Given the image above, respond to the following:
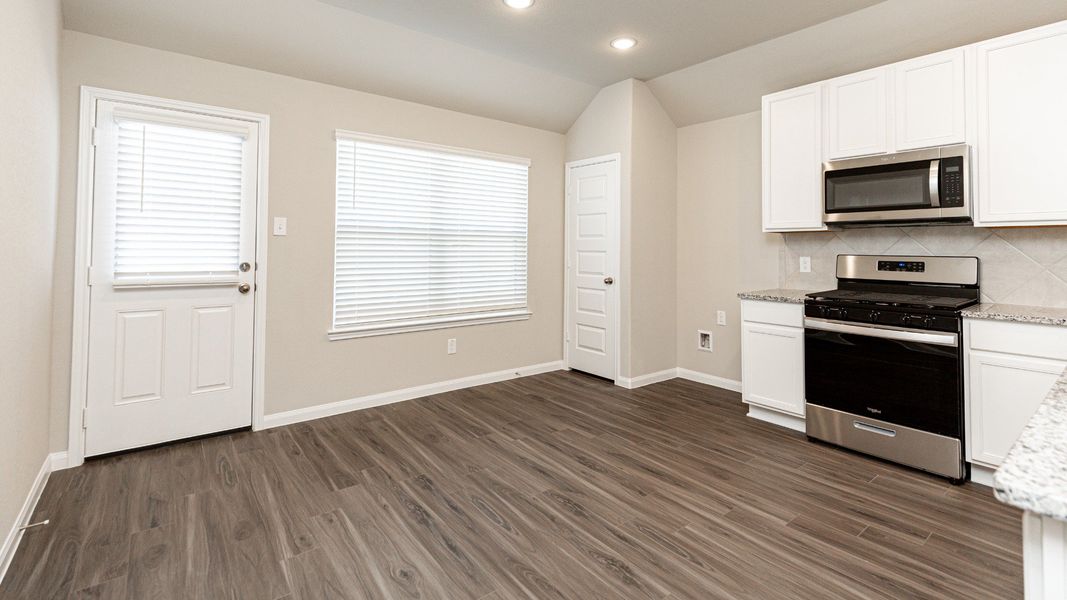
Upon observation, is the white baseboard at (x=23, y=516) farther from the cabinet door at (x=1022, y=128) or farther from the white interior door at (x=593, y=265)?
the cabinet door at (x=1022, y=128)

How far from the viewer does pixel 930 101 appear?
2828 mm

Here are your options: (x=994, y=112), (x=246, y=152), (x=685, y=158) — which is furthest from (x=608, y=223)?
(x=246, y=152)

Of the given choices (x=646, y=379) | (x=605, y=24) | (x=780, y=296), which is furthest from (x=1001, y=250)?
(x=605, y=24)

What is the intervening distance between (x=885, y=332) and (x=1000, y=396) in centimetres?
55

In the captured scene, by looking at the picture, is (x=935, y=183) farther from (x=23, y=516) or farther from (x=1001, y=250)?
(x=23, y=516)

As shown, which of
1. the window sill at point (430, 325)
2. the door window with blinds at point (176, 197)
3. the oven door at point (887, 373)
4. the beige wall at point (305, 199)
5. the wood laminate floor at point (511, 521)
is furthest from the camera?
the window sill at point (430, 325)

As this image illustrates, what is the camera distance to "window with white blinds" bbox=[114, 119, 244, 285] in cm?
284

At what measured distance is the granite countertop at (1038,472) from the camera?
58 centimetres

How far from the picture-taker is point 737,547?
6.51ft

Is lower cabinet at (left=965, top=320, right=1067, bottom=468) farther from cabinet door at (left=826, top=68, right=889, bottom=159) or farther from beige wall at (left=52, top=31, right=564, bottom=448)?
beige wall at (left=52, top=31, right=564, bottom=448)

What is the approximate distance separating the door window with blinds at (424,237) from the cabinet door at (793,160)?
6.80 feet

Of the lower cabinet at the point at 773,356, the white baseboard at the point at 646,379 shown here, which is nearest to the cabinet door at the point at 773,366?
the lower cabinet at the point at 773,356

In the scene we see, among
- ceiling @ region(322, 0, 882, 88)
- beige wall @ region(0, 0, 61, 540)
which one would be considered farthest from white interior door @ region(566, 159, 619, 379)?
beige wall @ region(0, 0, 61, 540)

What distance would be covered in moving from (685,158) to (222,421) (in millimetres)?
4290
